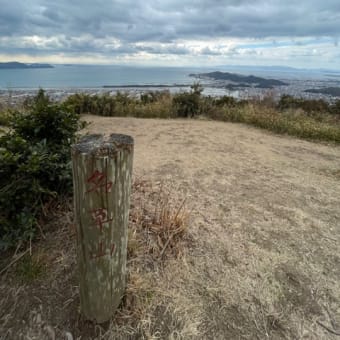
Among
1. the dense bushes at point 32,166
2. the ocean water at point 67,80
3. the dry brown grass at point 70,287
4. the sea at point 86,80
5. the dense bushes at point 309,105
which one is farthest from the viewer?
the ocean water at point 67,80

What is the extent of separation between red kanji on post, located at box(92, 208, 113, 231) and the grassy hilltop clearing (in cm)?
59

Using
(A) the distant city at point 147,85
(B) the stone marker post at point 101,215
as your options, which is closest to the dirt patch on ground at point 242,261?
(B) the stone marker post at point 101,215

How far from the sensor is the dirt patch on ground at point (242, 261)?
131cm

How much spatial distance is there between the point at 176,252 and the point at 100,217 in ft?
2.99

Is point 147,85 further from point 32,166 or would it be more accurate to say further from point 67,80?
point 32,166

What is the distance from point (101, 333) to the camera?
1.20 m

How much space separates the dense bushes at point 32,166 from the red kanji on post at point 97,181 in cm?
80

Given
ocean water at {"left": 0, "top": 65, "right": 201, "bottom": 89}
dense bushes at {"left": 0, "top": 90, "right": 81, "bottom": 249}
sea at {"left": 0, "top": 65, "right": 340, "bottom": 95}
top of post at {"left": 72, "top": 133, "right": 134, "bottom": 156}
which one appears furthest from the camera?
ocean water at {"left": 0, "top": 65, "right": 201, "bottom": 89}

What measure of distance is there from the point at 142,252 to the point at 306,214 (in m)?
1.67

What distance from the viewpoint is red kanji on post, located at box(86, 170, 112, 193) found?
2.79 feet

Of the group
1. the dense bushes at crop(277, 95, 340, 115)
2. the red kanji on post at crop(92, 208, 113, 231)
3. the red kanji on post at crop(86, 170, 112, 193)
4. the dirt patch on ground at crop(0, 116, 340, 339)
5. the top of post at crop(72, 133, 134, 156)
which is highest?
the top of post at crop(72, 133, 134, 156)

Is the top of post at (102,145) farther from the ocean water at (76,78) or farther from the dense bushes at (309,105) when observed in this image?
the dense bushes at (309,105)

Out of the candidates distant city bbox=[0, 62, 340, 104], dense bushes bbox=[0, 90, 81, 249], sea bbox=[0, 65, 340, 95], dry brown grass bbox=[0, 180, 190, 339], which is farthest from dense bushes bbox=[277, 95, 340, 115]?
dense bushes bbox=[0, 90, 81, 249]

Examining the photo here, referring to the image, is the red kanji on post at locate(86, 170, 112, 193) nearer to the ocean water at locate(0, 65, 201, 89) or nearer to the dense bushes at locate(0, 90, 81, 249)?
the dense bushes at locate(0, 90, 81, 249)
